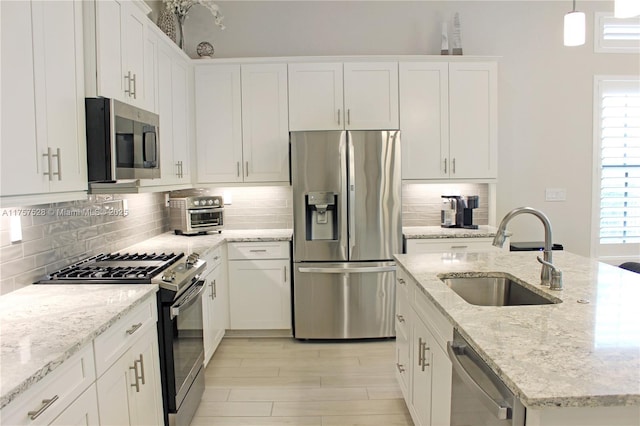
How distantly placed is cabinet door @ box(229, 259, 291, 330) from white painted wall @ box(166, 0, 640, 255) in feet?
6.93

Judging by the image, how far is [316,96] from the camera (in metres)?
3.99

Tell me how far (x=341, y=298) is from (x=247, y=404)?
1.26 m

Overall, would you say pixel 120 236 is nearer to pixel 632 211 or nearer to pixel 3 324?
pixel 3 324

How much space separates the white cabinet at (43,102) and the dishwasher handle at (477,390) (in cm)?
170

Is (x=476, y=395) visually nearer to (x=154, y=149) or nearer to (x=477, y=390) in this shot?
(x=477, y=390)

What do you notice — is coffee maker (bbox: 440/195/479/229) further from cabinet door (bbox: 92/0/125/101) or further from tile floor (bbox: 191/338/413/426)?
cabinet door (bbox: 92/0/125/101)

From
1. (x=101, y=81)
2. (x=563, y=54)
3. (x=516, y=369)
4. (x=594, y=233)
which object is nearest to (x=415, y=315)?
(x=516, y=369)

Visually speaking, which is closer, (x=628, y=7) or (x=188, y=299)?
(x=628, y=7)

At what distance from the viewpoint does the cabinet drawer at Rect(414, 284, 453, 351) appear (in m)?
1.76

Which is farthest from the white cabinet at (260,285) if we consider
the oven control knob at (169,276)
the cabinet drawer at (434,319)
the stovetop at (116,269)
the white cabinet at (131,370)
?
the cabinet drawer at (434,319)

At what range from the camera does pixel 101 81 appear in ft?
7.04

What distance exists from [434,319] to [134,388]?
4.54 ft

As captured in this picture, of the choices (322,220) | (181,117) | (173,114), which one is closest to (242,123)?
(181,117)

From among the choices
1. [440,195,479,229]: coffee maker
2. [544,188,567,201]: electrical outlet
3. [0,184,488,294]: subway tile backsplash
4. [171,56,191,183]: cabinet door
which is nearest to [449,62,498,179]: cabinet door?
[440,195,479,229]: coffee maker
